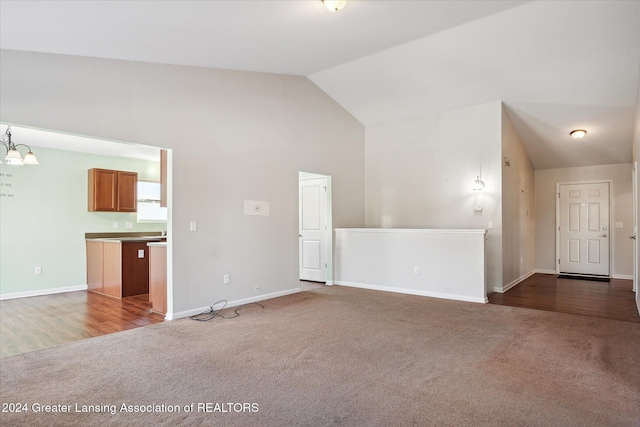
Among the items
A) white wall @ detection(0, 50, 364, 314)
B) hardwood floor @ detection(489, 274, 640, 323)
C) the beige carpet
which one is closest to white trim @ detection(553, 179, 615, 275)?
hardwood floor @ detection(489, 274, 640, 323)

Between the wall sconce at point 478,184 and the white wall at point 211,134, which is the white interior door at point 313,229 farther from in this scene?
the wall sconce at point 478,184

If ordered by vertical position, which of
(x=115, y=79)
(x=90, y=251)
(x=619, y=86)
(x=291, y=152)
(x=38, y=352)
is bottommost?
(x=38, y=352)

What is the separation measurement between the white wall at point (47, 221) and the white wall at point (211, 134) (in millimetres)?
2676

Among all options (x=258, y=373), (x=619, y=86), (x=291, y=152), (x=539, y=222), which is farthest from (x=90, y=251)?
(x=539, y=222)

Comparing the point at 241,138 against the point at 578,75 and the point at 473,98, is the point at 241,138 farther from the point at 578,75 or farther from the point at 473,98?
the point at 578,75

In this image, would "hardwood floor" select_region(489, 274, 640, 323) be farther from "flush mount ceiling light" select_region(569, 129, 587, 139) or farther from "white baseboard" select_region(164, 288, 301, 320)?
"white baseboard" select_region(164, 288, 301, 320)

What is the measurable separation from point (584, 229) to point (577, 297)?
3.09 metres

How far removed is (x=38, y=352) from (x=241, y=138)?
3.32m

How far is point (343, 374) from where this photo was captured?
2.76 meters

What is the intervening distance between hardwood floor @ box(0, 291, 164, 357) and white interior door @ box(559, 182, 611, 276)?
842cm

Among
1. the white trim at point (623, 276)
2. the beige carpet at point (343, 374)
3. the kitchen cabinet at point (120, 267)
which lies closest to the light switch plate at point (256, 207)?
the beige carpet at point (343, 374)

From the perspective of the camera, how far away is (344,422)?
2115mm

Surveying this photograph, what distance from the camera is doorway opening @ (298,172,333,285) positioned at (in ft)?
22.0

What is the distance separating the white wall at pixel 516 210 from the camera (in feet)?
19.6
